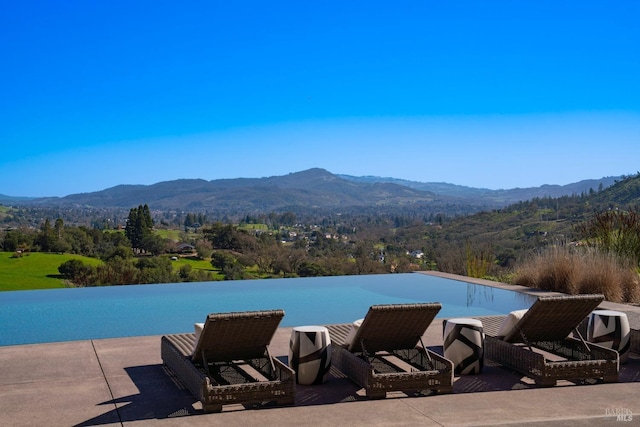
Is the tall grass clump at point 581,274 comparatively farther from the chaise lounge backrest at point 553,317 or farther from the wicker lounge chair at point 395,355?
the wicker lounge chair at point 395,355

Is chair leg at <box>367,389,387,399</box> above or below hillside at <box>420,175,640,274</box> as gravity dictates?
below

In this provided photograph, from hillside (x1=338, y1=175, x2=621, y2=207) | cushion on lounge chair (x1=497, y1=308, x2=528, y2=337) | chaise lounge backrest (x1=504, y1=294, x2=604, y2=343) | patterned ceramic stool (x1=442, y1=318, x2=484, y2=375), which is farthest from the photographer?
hillside (x1=338, y1=175, x2=621, y2=207)

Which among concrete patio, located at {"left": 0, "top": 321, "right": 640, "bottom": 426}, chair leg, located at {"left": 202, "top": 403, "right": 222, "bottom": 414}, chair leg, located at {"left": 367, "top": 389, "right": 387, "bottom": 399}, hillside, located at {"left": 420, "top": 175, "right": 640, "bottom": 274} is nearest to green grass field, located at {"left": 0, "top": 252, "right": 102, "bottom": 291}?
concrete patio, located at {"left": 0, "top": 321, "right": 640, "bottom": 426}

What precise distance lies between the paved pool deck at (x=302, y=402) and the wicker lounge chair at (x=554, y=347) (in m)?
0.10

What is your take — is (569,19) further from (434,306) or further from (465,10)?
(434,306)

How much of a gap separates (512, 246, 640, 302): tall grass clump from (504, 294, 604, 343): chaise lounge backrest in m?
4.40

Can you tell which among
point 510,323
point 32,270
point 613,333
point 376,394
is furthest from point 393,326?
point 32,270

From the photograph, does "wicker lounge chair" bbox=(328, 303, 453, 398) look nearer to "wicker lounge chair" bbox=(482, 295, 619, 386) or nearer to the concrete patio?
the concrete patio

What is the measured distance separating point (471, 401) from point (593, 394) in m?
0.91

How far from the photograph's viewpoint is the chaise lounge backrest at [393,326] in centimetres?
511

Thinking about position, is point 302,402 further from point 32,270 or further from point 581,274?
point 32,270

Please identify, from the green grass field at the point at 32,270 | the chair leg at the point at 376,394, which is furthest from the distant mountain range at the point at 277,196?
the chair leg at the point at 376,394

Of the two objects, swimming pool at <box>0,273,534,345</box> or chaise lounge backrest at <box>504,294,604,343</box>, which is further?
swimming pool at <box>0,273,534,345</box>

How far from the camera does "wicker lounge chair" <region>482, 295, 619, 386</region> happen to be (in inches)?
202
